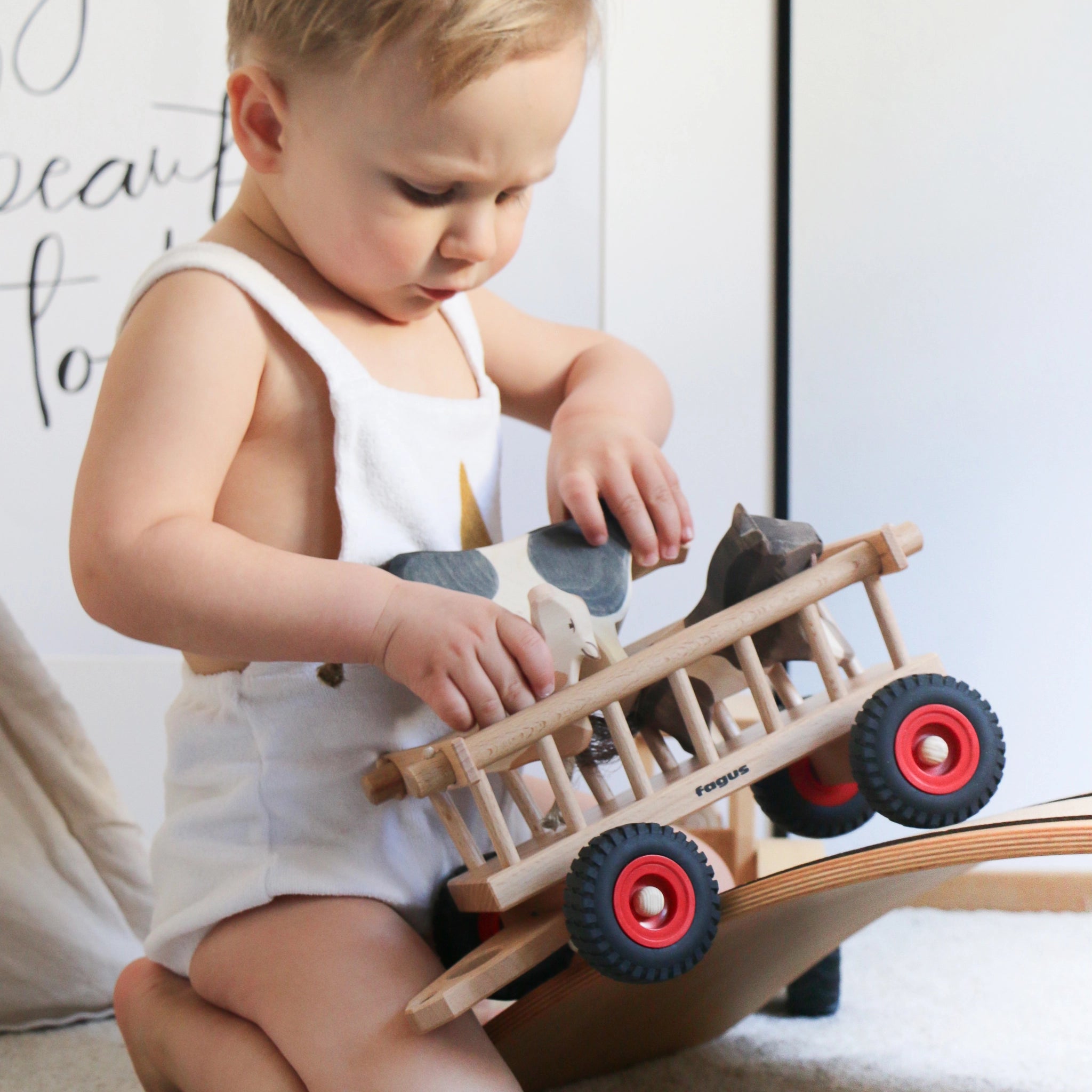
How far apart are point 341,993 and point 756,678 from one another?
23cm

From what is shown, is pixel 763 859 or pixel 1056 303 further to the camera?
pixel 1056 303

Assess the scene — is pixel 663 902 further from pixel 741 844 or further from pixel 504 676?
pixel 741 844

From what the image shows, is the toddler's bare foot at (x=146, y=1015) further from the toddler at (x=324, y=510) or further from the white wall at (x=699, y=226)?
the white wall at (x=699, y=226)

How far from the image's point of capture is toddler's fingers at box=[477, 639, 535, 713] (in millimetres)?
461

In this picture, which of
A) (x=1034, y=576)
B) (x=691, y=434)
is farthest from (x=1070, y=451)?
(x=691, y=434)

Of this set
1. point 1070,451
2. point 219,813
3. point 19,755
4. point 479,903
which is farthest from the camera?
point 1070,451

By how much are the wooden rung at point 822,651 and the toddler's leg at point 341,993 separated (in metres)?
0.22

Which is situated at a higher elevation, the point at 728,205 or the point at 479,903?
the point at 728,205

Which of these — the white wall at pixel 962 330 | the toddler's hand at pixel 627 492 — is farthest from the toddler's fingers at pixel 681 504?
the white wall at pixel 962 330

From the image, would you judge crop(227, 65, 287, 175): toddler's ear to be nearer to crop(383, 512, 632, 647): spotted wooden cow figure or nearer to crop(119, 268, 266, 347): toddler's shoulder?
crop(119, 268, 266, 347): toddler's shoulder

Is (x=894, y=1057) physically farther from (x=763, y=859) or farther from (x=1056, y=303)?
(x=1056, y=303)

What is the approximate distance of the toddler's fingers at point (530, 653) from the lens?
18.2 inches

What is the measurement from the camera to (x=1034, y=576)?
1088mm

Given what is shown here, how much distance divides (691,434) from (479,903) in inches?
29.4
